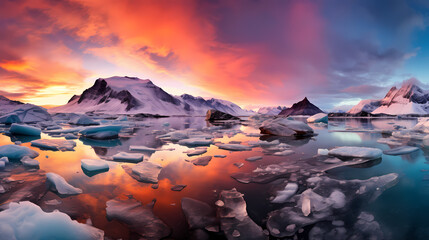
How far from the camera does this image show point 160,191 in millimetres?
2551

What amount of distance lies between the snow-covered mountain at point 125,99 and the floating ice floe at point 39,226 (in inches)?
4593

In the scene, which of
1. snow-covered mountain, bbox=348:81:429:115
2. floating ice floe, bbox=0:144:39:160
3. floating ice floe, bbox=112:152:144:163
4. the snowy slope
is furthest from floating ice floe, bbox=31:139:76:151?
the snowy slope

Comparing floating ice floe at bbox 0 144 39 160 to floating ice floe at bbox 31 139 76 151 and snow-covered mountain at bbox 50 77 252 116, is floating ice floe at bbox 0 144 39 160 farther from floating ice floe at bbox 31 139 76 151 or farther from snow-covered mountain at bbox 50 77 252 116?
snow-covered mountain at bbox 50 77 252 116

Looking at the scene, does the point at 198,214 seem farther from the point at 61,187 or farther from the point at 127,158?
the point at 127,158

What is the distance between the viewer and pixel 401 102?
11762 cm

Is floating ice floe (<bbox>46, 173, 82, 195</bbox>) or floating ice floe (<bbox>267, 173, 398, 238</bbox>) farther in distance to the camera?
floating ice floe (<bbox>46, 173, 82, 195</bbox>)

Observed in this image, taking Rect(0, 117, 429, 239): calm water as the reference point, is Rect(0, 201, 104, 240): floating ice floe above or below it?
above

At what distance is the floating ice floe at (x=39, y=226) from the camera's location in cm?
143

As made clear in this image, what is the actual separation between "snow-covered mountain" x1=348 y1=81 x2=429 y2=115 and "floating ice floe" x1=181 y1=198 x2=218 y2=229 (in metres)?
123

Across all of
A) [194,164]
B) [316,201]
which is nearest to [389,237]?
[316,201]

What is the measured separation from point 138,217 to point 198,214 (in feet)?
1.93

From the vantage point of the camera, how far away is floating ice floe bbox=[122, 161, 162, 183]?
2.99m

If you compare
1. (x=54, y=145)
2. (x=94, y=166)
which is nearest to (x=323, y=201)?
(x=94, y=166)

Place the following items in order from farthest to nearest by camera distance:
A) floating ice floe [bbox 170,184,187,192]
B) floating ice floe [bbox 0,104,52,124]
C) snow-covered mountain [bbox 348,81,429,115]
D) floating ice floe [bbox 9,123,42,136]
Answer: snow-covered mountain [bbox 348,81,429,115] < floating ice floe [bbox 0,104,52,124] < floating ice floe [bbox 9,123,42,136] < floating ice floe [bbox 170,184,187,192]
